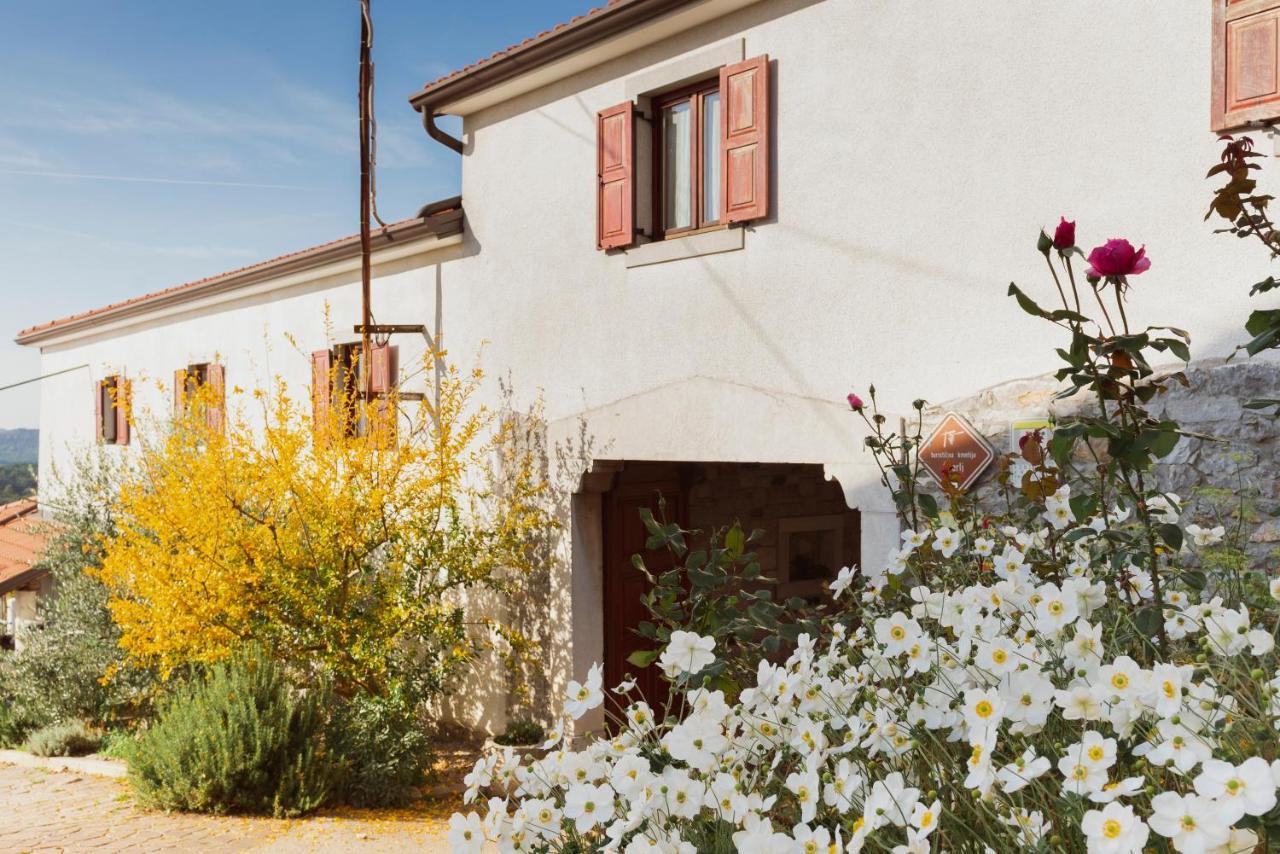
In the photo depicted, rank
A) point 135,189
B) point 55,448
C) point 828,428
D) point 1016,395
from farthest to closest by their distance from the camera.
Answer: point 135,189, point 55,448, point 828,428, point 1016,395

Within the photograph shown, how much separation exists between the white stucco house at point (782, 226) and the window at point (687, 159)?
0.07 ft

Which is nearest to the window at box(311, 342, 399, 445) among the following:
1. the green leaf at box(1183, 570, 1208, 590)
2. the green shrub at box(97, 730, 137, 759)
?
the green shrub at box(97, 730, 137, 759)

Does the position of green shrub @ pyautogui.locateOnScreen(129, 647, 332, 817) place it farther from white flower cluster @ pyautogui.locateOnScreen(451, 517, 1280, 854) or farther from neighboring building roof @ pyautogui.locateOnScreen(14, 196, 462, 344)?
white flower cluster @ pyautogui.locateOnScreen(451, 517, 1280, 854)

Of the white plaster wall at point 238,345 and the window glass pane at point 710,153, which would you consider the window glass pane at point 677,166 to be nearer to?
the window glass pane at point 710,153

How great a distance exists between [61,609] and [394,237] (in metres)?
5.80

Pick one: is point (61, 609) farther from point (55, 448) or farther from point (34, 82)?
point (34, 82)

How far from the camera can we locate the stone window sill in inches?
258

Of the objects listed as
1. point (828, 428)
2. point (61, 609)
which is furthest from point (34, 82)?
point (828, 428)

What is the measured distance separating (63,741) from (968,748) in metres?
10.0

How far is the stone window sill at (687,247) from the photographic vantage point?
654cm

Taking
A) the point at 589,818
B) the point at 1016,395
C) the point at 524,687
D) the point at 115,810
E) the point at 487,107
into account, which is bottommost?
the point at 115,810

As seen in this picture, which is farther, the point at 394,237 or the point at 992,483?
the point at 394,237

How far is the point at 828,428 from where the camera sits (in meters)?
5.96

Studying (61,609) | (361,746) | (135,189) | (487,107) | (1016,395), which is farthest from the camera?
(135,189)
